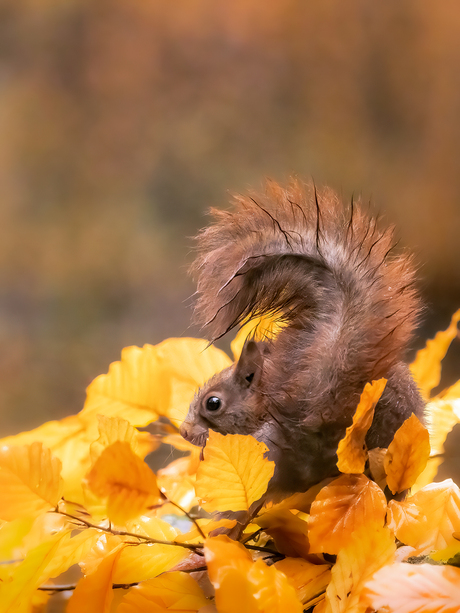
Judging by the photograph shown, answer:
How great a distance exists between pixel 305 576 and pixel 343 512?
4 centimetres

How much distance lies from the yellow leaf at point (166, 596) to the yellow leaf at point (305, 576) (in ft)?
0.13

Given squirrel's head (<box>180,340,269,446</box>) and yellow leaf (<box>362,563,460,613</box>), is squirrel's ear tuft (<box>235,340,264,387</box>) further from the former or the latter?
yellow leaf (<box>362,563,460,613</box>)

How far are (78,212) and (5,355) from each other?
→ 19 cm

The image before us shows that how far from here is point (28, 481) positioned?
0.25 metres

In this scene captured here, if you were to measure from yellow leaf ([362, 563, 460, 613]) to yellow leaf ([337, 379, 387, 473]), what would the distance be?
5cm

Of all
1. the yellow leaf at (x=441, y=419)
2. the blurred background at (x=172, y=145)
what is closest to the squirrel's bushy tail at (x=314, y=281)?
the yellow leaf at (x=441, y=419)

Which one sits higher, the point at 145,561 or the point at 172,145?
the point at 172,145

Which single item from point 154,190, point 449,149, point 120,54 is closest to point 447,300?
point 449,149

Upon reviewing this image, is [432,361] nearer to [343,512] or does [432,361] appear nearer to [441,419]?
[441,419]

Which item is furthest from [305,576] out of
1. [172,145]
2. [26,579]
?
[172,145]

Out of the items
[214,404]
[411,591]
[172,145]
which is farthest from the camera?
[172,145]

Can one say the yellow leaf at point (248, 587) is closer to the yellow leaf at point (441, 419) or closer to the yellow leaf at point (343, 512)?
the yellow leaf at point (343, 512)

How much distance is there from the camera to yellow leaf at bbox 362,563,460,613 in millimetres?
197

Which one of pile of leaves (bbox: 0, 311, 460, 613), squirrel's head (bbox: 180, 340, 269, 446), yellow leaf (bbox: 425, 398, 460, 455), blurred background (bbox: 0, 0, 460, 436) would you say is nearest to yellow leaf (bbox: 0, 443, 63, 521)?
pile of leaves (bbox: 0, 311, 460, 613)
